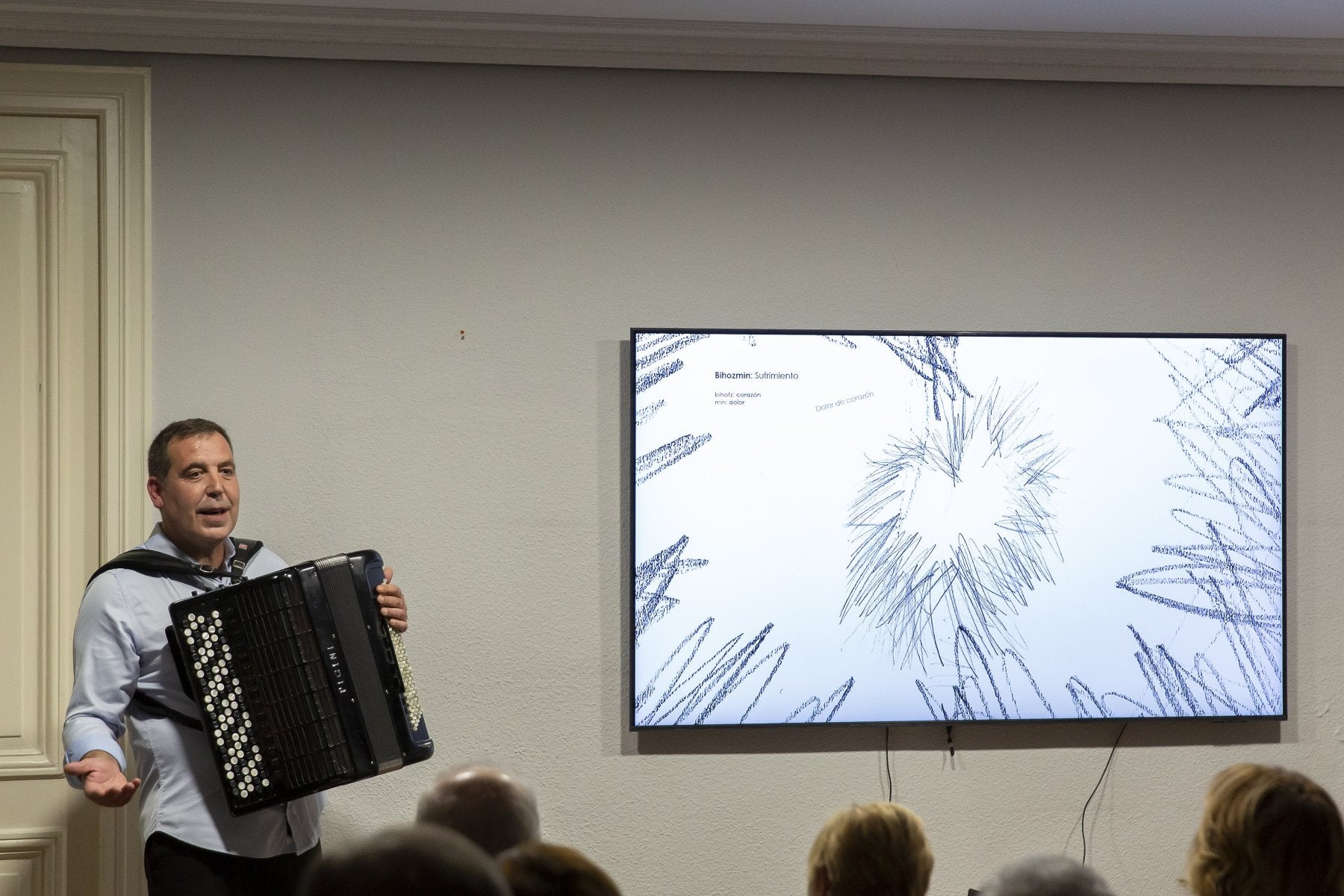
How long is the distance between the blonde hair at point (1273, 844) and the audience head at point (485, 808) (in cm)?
88

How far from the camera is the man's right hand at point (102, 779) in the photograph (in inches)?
87.5

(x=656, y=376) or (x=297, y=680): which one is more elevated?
(x=656, y=376)

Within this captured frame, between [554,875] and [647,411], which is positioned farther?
[647,411]

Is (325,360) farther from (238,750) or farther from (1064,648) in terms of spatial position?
(1064,648)

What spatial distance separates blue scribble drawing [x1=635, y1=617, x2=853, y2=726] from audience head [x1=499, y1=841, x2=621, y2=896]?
1.76 m

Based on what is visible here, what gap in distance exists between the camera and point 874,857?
61.7 inches

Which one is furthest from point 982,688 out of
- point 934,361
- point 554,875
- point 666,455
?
point 554,875

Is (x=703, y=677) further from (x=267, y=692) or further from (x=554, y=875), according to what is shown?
(x=554, y=875)

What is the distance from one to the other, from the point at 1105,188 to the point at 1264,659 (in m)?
1.27

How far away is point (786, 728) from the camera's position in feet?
10.1

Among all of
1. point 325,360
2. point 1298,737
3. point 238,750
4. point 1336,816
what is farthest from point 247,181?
point 1298,737

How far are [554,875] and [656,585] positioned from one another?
1803mm

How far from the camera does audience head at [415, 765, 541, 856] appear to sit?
1.70 metres

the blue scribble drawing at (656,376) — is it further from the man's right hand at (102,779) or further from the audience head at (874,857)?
the audience head at (874,857)
